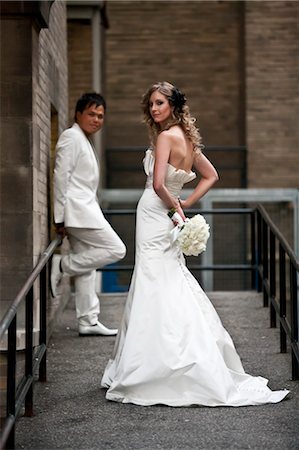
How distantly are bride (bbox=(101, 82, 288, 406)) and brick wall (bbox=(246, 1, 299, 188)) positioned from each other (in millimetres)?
10125

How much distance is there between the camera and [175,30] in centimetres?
1742

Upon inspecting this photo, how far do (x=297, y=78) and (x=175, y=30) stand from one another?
2337 millimetres

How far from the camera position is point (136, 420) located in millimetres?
5875

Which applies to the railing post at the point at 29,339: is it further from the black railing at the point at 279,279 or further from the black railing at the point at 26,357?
the black railing at the point at 279,279

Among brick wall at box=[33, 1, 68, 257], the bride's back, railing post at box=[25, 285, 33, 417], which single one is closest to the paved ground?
railing post at box=[25, 285, 33, 417]

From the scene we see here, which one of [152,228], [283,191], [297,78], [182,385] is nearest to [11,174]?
[152,228]

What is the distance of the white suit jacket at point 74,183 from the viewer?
8.27 meters

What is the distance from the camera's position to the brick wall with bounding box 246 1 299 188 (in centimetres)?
1677

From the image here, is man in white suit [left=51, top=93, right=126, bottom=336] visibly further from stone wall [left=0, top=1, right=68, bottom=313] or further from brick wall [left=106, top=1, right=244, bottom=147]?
brick wall [left=106, top=1, right=244, bottom=147]

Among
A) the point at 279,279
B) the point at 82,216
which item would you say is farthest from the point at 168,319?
the point at 279,279

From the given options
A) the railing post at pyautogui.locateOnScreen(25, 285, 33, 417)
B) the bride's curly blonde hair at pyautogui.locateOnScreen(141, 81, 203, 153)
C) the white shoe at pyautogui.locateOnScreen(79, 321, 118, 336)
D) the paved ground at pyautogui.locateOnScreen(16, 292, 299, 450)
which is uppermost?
the bride's curly blonde hair at pyautogui.locateOnScreen(141, 81, 203, 153)

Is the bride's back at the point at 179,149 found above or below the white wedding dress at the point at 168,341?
above

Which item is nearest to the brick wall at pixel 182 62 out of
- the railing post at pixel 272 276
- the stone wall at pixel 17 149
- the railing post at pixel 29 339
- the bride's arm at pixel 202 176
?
the railing post at pixel 272 276

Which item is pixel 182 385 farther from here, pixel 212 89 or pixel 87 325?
pixel 212 89
